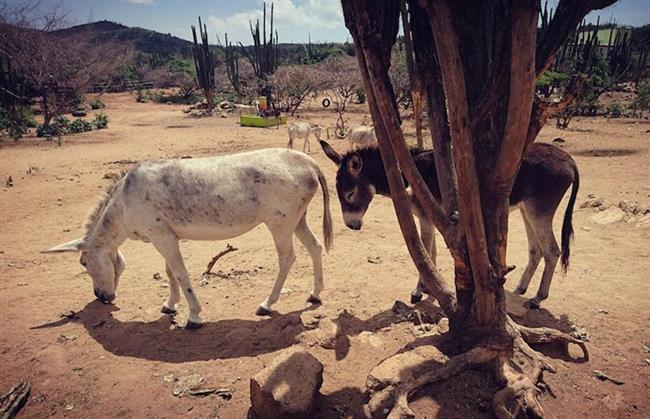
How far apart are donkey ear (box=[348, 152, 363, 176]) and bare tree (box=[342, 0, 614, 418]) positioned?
1.74 meters

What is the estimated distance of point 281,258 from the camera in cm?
475

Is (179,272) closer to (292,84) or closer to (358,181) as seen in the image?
(358,181)

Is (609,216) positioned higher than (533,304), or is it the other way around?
(609,216)

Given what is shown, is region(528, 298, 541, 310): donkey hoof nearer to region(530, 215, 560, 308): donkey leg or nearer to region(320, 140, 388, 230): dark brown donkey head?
region(530, 215, 560, 308): donkey leg

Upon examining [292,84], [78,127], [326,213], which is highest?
[292,84]

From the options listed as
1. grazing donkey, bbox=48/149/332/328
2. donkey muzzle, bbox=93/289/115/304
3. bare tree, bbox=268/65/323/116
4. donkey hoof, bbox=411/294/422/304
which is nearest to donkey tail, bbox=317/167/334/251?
grazing donkey, bbox=48/149/332/328

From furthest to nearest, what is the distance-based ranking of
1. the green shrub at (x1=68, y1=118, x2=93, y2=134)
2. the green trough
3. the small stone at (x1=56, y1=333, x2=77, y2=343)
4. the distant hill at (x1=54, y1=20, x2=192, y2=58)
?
the distant hill at (x1=54, y1=20, x2=192, y2=58) < the green trough < the green shrub at (x1=68, y1=118, x2=93, y2=134) < the small stone at (x1=56, y1=333, x2=77, y2=343)

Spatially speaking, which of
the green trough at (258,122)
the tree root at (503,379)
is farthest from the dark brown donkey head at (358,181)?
the green trough at (258,122)

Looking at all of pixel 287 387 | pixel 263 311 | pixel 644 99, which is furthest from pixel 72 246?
pixel 644 99

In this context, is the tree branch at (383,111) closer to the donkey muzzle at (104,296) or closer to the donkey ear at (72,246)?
the donkey muzzle at (104,296)

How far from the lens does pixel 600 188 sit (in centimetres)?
916

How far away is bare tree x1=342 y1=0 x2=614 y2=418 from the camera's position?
2.38m

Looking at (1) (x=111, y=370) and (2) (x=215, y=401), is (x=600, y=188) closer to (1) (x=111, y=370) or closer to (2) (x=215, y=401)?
(2) (x=215, y=401)

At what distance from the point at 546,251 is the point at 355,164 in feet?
8.59
